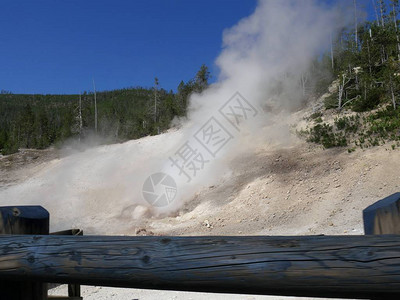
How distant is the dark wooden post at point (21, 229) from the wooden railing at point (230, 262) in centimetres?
13

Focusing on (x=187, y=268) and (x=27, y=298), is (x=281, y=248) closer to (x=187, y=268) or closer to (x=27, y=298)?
(x=187, y=268)

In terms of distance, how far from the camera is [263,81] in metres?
26.2

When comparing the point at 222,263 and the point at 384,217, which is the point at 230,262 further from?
the point at 384,217

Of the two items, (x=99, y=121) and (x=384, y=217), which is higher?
(x=99, y=121)

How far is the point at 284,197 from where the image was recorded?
11.9 metres

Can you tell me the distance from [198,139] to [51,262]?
738 inches

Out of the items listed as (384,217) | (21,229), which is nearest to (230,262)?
(384,217)

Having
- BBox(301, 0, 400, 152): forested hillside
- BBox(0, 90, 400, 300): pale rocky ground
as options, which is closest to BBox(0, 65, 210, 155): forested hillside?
BBox(301, 0, 400, 152): forested hillside

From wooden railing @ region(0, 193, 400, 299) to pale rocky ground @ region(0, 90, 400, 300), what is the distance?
801cm

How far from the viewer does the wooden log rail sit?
0.99 m

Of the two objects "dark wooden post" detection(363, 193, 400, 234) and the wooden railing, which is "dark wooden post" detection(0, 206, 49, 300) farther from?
"dark wooden post" detection(363, 193, 400, 234)

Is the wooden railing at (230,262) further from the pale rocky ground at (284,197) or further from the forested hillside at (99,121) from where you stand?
the forested hillside at (99,121)

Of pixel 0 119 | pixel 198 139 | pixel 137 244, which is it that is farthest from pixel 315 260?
pixel 0 119

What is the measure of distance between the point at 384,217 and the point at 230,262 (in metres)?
0.57
